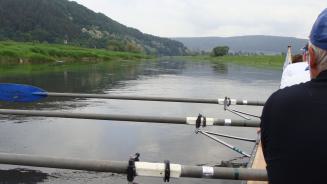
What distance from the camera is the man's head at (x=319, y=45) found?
7.23 feet

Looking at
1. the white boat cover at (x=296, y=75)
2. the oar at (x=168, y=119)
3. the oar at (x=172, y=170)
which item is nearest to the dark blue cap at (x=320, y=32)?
the oar at (x=172, y=170)

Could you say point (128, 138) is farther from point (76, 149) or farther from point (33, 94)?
point (33, 94)

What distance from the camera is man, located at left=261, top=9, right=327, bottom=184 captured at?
220cm

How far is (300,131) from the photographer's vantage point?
2.24m

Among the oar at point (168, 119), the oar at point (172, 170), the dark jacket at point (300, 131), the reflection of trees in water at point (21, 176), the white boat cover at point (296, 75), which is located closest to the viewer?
the dark jacket at point (300, 131)

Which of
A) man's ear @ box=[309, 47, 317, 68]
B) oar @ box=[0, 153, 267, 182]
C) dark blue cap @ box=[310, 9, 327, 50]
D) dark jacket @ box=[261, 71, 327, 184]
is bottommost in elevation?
oar @ box=[0, 153, 267, 182]

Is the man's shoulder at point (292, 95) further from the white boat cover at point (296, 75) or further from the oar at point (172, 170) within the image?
the white boat cover at point (296, 75)

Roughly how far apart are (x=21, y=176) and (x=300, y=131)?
583 centimetres

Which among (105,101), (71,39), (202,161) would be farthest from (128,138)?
(71,39)

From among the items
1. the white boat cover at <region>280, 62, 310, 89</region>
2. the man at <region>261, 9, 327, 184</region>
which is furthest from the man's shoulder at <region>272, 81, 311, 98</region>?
the white boat cover at <region>280, 62, 310, 89</region>

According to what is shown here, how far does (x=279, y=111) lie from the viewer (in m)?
2.33

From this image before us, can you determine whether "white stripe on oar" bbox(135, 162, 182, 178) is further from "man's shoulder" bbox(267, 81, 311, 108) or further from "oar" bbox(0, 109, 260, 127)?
"oar" bbox(0, 109, 260, 127)

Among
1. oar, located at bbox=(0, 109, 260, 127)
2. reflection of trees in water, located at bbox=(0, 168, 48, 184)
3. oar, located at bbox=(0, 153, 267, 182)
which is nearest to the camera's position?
oar, located at bbox=(0, 153, 267, 182)

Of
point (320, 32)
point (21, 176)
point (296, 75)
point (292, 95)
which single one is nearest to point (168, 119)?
point (296, 75)
